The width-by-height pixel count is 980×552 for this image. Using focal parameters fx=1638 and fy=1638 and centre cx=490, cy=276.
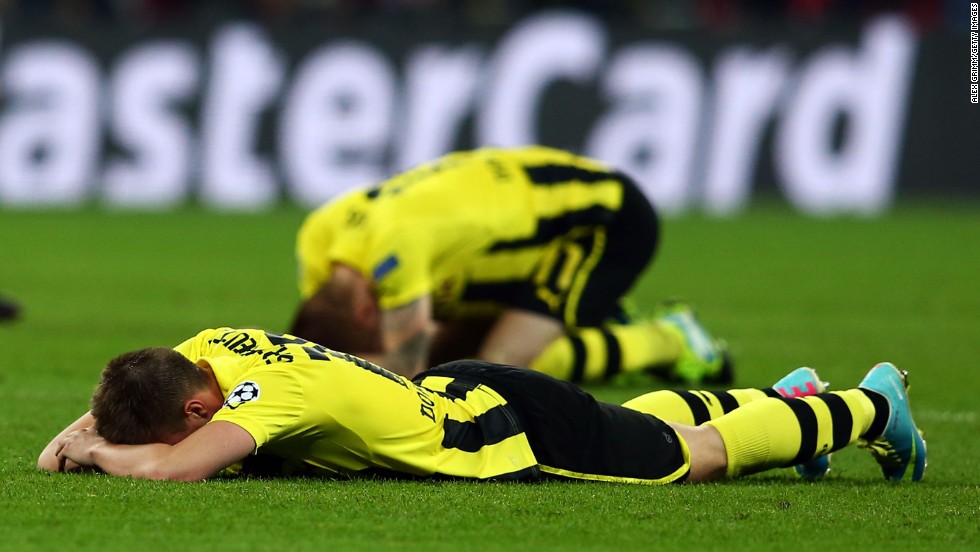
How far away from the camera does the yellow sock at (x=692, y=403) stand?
4488 millimetres

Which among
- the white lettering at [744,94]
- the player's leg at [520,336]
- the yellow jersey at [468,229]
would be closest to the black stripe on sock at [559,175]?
the yellow jersey at [468,229]

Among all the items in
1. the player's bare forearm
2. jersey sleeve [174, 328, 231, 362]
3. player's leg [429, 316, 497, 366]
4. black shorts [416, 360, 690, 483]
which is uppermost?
jersey sleeve [174, 328, 231, 362]

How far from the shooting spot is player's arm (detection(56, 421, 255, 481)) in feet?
12.3

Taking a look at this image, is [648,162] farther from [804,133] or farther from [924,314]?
[924,314]

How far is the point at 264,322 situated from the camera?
8.52m

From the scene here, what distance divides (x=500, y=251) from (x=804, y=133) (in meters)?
9.18

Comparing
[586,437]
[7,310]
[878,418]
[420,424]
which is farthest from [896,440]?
[7,310]

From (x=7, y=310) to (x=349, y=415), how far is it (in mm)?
5127

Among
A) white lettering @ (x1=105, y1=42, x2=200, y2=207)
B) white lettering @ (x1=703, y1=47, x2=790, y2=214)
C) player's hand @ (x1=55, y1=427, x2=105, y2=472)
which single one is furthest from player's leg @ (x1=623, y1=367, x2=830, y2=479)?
white lettering @ (x1=105, y1=42, x2=200, y2=207)

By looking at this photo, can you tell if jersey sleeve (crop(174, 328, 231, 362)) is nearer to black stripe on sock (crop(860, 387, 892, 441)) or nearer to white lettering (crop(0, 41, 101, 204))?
black stripe on sock (crop(860, 387, 892, 441))

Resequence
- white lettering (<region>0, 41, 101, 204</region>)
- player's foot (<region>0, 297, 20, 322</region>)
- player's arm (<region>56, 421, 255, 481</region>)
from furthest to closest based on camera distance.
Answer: white lettering (<region>0, 41, 101, 204</region>) → player's foot (<region>0, 297, 20, 322</region>) → player's arm (<region>56, 421, 255, 481</region>)

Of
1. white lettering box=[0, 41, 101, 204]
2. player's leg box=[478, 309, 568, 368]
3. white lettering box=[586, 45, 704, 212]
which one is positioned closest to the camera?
player's leg box=[478, 309, 568, 368]

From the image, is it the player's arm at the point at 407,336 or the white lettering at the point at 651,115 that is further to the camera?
the white lettering at the point at 651,115

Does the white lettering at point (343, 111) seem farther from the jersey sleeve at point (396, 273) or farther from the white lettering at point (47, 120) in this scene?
the jersey sleeve at point (396, 273)
